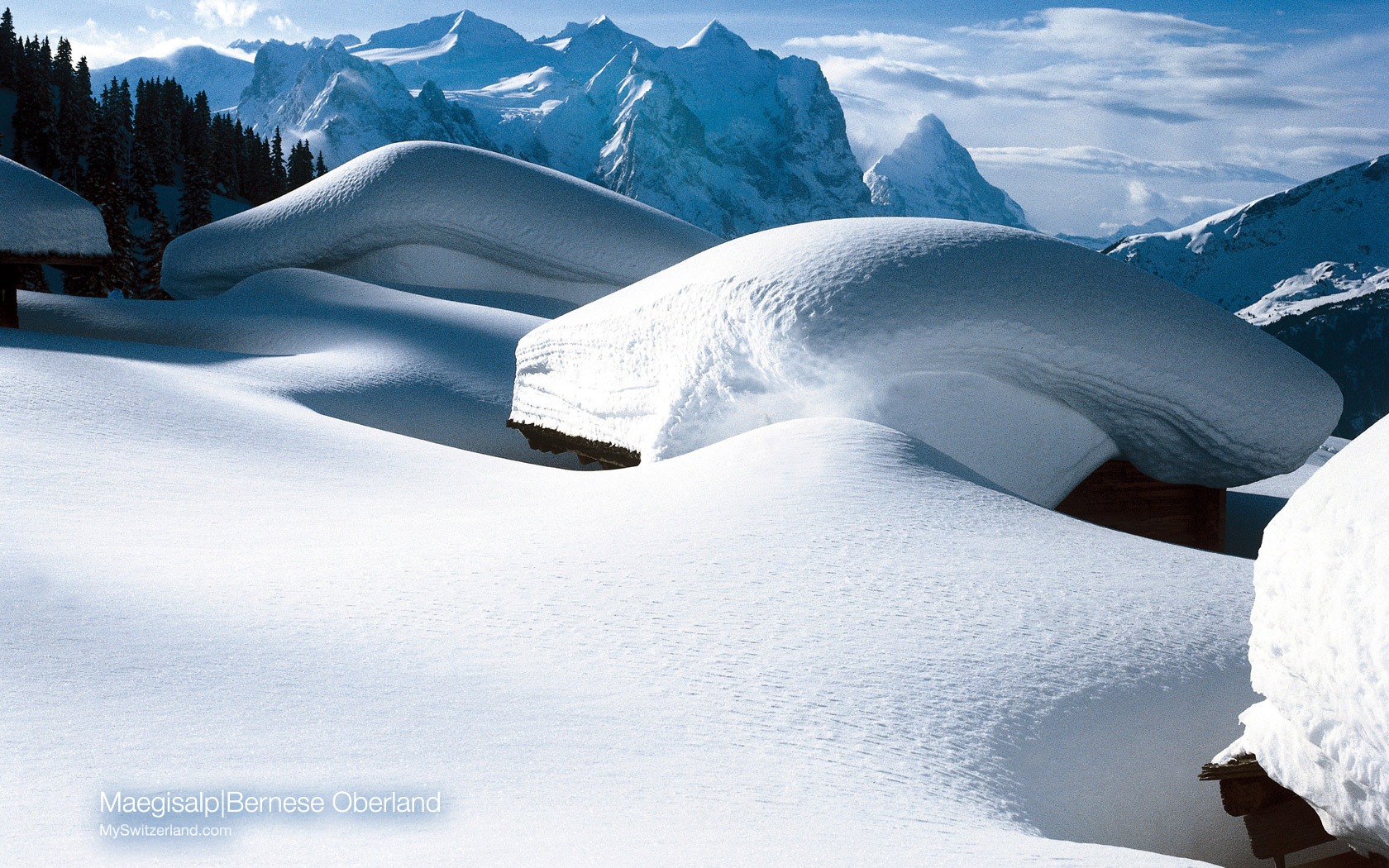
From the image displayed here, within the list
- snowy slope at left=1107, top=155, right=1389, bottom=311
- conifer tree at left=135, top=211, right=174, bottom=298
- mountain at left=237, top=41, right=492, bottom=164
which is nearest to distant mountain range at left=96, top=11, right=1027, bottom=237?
mountain at left=237, top=41, right=492, bottom=164

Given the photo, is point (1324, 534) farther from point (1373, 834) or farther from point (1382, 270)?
point (1382, 270)

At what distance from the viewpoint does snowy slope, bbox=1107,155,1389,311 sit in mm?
60281

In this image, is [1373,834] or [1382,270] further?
[1382,270]

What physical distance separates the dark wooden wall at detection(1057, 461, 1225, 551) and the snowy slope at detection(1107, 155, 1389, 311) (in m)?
57.7

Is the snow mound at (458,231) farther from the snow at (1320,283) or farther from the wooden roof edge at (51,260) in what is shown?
the snow at (1320,283)

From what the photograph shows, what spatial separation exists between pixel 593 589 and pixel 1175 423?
4.15 meters

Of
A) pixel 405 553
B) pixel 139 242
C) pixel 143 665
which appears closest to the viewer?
pixel 143 665

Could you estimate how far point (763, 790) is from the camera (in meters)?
1.92

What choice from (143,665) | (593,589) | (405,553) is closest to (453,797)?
(143,665)

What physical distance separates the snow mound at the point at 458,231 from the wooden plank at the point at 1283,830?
11.6m

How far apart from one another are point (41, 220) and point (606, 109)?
127 meters

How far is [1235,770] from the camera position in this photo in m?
2.05

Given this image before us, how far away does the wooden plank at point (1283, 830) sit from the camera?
2.05 metres

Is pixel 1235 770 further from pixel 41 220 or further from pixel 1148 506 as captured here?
pixel 41 220
